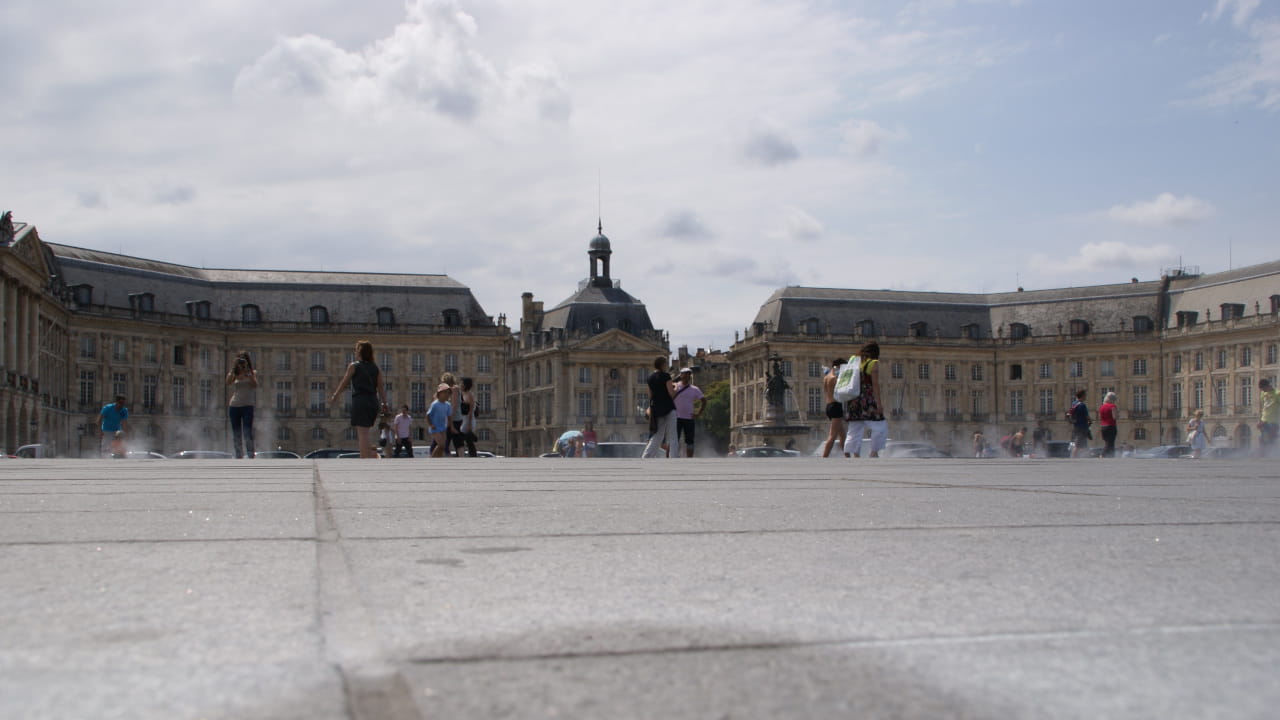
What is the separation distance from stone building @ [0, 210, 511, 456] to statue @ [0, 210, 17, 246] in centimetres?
1413

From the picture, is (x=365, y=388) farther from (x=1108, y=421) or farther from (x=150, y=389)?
(x=150, y=389)

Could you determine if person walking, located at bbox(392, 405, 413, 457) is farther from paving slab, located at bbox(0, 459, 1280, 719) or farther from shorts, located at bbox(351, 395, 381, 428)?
paving slab, located at bbox(0, 459, 1280, 719)

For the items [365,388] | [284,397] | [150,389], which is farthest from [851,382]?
[284,397]

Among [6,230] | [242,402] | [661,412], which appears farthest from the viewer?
[6,230]

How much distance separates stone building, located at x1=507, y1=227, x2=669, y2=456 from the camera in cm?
10638

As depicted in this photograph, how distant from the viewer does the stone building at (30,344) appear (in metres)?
59.2

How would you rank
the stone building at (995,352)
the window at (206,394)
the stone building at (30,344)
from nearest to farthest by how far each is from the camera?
the stone building at (30,344) → the window at (206,394) → the stone building at (995,352)

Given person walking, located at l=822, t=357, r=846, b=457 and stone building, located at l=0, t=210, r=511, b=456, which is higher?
stone building, located at l=0, t=210, r=511, b=456

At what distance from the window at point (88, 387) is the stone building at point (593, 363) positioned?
36.2 m

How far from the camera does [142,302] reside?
84625 mm

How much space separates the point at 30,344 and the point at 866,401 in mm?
58633

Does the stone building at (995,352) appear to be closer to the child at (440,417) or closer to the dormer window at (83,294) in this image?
the dormer window at (83,294)

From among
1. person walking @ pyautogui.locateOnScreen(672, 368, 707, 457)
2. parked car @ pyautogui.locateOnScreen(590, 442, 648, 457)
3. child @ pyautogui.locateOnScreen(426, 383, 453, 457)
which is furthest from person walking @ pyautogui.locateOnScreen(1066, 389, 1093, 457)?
parked car @ pyautogui.locateOnScreen(590, 442, 648, 457)

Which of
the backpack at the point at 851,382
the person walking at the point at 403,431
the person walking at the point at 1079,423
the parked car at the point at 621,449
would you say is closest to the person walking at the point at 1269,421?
the person walking at the point at 1079,423
